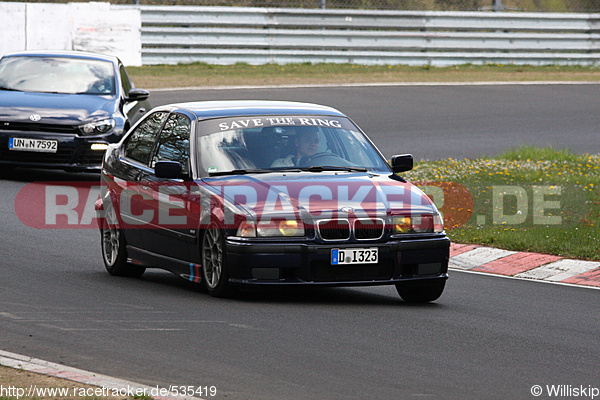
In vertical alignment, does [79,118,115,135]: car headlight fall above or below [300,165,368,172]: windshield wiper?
below

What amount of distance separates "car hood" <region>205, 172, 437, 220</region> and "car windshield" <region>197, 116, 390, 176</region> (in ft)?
0.66

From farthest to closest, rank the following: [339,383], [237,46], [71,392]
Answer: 1. [237,46]
2. [339,383]
3. [71,392]

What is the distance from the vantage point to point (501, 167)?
17531mm

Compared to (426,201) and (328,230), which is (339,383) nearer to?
(328,230)

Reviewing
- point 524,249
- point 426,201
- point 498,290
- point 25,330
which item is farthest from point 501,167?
point 25,330

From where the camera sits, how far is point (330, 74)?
94.9ft

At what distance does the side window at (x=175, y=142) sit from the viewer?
9430 mm

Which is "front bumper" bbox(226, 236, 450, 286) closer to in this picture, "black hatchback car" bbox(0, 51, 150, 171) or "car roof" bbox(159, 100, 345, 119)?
"car roof" bbox(159, 100, 345, 119)

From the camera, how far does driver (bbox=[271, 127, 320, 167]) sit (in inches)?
363

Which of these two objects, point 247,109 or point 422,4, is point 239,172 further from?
point 422,4

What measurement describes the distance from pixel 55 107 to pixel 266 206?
8.21 meters

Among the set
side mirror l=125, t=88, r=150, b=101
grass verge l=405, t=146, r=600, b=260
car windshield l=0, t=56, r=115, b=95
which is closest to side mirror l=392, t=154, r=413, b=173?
grass verge l=405, t=146, r=600, b=260

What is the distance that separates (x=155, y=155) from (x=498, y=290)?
3.07 metres

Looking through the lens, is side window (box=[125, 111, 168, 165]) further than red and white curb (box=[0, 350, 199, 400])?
Yes
